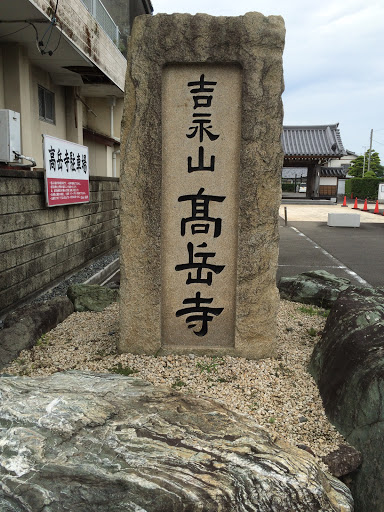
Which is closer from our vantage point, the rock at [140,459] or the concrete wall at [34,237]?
Answer: the rock at [140,459]

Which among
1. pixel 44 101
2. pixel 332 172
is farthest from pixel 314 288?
pixel 332 172

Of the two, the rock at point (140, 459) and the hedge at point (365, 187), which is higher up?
the hedge at point (365, 187)

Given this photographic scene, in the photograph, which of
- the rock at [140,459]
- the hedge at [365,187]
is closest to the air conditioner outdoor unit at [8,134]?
the rock at [140,459]

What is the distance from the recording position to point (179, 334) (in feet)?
14.3

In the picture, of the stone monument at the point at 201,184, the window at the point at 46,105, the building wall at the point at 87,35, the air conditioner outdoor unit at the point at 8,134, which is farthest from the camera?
the window at the point at 46,105

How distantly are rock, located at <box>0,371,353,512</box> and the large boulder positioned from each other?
231 millimetres

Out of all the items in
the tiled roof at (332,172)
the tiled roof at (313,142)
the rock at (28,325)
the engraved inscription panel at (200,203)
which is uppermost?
the tiled roof at (313,142)

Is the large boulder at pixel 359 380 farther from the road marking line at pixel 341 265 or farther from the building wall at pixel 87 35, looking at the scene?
the building wall at pixel 87 35

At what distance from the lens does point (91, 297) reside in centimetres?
603

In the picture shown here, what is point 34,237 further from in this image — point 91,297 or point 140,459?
point 140,459

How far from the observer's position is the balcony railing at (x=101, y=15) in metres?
9.65

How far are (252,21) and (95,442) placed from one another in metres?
3.62

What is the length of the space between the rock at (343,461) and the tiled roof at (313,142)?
103 feet

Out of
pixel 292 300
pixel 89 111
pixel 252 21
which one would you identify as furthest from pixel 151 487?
pixel 89 111
